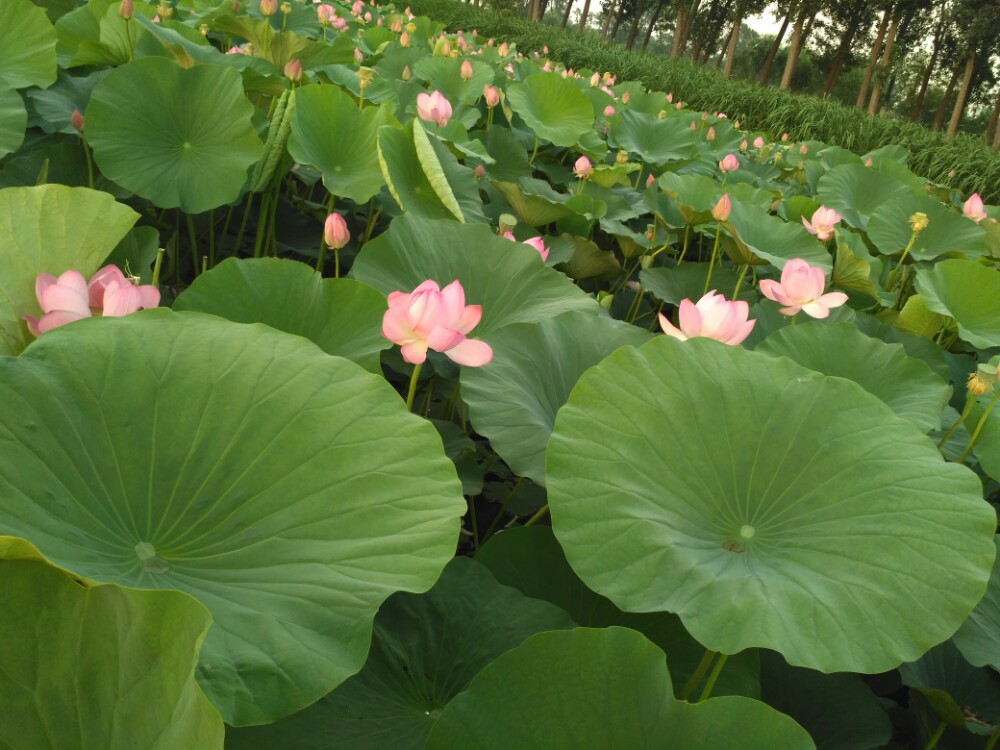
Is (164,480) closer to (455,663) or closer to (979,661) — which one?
(455,663)

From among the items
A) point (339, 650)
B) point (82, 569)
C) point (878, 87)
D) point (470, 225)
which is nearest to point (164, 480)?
Result: point (82, 569)

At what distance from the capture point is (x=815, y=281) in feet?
3.81

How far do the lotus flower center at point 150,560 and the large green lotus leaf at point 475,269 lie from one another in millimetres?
553

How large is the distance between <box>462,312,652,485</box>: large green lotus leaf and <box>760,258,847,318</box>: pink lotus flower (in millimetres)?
322

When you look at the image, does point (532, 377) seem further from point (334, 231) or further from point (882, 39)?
point (882, 39)

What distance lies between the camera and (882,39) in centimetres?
1891

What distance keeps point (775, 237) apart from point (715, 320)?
0.92 metres

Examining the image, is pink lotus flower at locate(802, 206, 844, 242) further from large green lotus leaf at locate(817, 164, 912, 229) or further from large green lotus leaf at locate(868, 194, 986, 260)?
large green lotus leaf at locate(817, 164, 912, 229)

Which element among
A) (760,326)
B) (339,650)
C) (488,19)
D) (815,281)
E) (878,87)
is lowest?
(339,650)

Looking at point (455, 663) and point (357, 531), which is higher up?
point (357, 531)

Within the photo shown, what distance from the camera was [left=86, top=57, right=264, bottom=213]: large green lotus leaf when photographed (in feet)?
4.04

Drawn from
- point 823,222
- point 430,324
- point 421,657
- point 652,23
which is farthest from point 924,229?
point 652,23

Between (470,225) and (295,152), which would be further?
(295,152)

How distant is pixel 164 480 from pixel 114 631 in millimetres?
181
